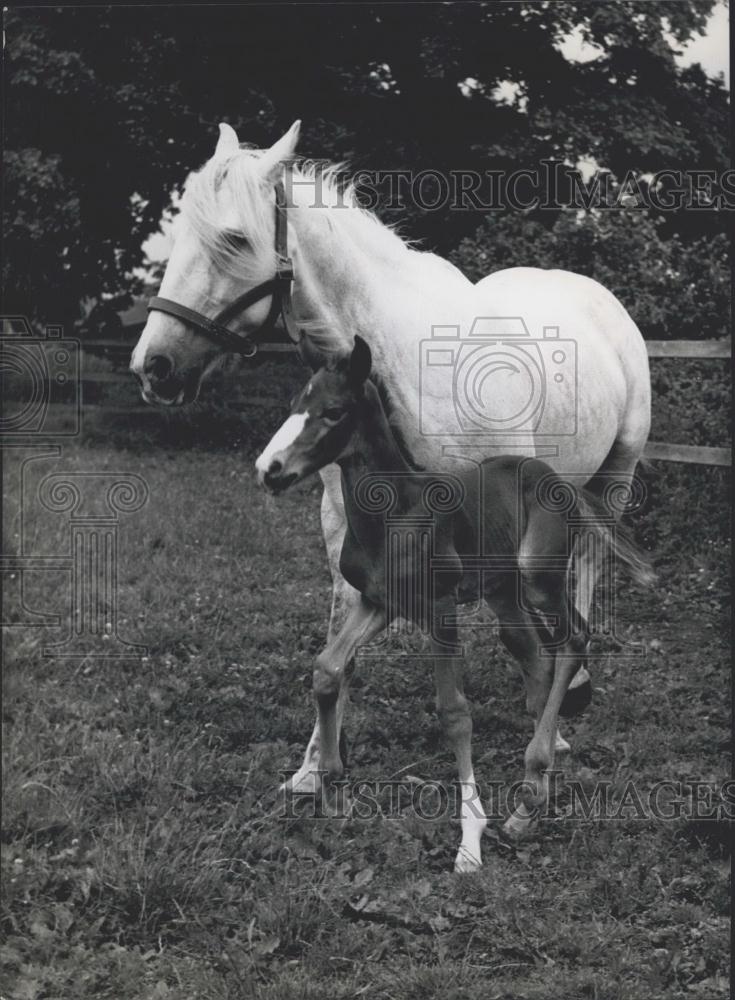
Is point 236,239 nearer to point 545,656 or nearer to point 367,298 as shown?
point 367,298

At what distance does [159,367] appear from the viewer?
321cm

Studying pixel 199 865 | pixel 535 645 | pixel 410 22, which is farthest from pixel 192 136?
pixel 199 865

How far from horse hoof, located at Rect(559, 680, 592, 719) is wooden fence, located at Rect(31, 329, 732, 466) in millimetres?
2134

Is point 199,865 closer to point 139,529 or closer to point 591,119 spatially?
point 139,529

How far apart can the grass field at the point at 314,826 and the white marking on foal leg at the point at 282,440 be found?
1.28 metres

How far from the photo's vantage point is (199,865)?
3.10 metres

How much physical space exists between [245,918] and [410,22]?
13.2 ft

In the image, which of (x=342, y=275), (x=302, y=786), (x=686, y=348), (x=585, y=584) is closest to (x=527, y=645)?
(x=585, y=584)

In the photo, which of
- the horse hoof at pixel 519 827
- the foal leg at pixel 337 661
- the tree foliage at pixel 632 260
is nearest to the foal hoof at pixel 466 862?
the horse hoof at pixel 519 827

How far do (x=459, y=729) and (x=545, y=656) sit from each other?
0.45 meters

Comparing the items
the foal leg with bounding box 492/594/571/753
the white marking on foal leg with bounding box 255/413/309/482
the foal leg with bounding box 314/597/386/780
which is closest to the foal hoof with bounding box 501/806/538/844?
the foal leg with bounding box 492/594/571/753

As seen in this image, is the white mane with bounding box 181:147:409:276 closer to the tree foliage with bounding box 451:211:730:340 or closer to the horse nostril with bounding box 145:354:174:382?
the horse nostril with bounding box 145:354:174:382

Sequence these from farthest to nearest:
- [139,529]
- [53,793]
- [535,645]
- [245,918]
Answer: [139,529] < [535,645] < [53,793] < [245,918]

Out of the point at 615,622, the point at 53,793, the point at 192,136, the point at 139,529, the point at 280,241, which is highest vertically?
the point at 192,136
